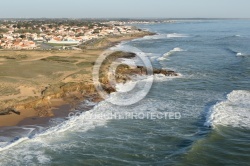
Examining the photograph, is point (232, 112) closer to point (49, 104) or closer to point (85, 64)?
point (49, 104)

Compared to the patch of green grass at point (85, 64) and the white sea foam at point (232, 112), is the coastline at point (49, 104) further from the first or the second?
the patch of green grass at point (85, 64)

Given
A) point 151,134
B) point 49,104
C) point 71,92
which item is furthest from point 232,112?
point 71,92

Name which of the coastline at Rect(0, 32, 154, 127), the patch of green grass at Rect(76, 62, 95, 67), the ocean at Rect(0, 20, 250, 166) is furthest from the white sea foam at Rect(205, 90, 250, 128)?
the patch of green grass at Rect(76, 62, 95, 67)

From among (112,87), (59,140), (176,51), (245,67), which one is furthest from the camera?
(176,51)

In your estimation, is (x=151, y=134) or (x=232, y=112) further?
(x=232, y=112)

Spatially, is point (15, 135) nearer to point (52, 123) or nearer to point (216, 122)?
point (52, 123)

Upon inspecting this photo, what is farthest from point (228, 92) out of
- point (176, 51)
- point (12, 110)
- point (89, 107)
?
point (176, 51)
